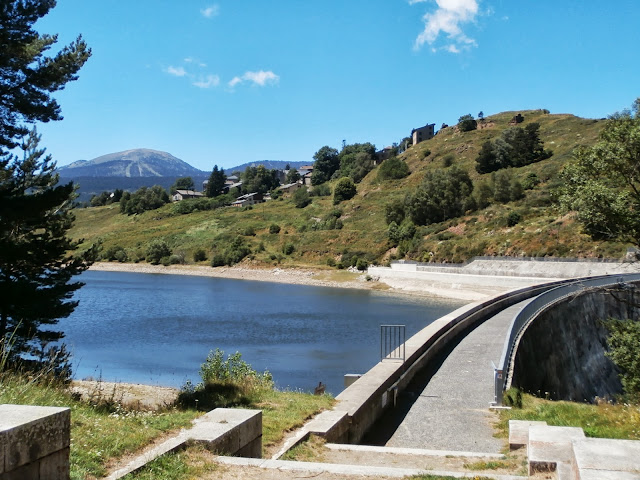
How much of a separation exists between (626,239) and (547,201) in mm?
44384

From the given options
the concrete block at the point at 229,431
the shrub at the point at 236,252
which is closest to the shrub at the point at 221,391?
the concrete block at the point at 229,431

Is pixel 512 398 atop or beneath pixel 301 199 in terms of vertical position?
beneath

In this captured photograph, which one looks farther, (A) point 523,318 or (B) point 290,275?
(B) point 290,275

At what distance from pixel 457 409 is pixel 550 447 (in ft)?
19.4

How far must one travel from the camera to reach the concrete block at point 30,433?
3598 mm

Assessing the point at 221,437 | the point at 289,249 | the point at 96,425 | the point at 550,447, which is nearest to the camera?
the point at 550,447

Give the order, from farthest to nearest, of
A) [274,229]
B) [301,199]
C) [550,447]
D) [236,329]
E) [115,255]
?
[301,199]
[115,255]
[274,229]
[236,329]
[550,447]

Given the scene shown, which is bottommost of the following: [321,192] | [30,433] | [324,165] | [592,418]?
[592,418]

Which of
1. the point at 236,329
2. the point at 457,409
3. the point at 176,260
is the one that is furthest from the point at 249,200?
the point at 457,409

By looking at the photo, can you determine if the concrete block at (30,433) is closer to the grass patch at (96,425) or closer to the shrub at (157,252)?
the grass patch at (96,425)

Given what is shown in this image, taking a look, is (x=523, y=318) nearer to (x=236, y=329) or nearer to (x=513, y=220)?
(x=236, y=329)

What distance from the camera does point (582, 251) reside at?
151ft

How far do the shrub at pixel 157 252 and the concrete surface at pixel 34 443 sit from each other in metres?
89.2

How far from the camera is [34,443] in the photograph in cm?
377
